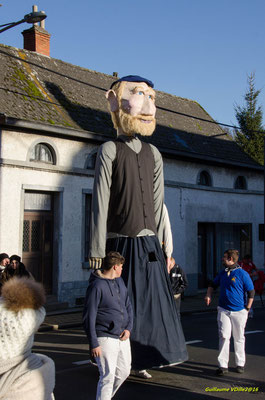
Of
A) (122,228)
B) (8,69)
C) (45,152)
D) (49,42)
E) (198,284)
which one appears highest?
(49,42)

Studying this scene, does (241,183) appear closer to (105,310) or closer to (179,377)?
(179,377)

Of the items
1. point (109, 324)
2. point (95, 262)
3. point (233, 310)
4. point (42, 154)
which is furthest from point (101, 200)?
point (42, 154)

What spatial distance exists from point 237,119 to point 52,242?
2913cm

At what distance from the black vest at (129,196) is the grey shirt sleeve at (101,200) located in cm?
9

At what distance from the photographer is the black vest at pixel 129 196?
5.57 meters

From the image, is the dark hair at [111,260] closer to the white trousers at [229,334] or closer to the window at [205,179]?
the white trousers at [229,334]

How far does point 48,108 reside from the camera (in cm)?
1507

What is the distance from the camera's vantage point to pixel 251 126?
39719 mm

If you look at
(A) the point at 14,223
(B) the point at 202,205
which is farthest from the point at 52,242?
(B) the point at 202,205

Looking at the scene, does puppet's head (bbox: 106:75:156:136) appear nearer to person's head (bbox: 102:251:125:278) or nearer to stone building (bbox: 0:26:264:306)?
person's head (bbox: 102:251:125:278)

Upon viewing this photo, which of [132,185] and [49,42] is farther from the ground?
[49,42]

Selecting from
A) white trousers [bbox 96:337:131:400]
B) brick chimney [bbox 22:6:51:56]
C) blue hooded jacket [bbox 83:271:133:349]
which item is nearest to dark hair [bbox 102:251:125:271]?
blue hooded jacket [bbox 83:271:133:349]

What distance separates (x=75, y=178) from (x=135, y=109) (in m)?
9.15

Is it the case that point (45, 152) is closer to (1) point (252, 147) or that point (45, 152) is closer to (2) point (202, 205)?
(2) point (202, 205)
